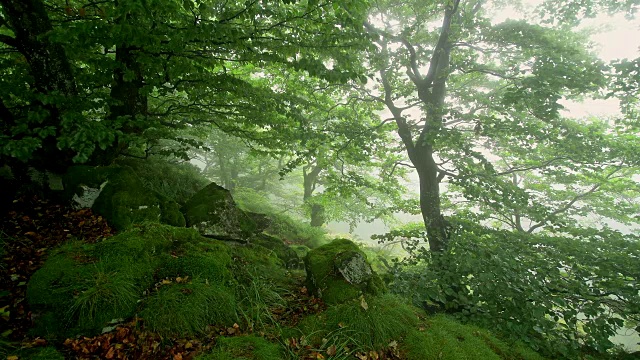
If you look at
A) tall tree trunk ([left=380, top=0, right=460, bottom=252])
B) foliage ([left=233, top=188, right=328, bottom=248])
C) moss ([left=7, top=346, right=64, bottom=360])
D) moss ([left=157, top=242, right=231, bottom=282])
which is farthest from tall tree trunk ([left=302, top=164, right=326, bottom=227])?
moss ([left=7, top=346, right=64, bottom=360])

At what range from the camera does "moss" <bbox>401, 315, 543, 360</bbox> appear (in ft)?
10.9

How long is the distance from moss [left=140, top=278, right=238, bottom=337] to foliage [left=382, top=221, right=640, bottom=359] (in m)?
2.97

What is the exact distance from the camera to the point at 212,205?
5527mm

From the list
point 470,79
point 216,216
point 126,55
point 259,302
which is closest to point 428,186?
point 470,79

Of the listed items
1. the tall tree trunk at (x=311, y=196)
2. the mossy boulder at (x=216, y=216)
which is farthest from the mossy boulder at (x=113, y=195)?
the tall tree trunk at (x=311, y=196)

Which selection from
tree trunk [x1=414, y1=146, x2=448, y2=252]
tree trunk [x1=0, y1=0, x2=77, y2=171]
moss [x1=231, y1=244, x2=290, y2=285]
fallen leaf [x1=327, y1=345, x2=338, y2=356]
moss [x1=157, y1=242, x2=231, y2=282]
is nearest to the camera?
fallen leaf [x1=327, y1=345, x2=338, y2=356]

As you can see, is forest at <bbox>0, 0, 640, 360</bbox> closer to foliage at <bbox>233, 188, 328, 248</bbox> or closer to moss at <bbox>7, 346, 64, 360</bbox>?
moss at <bbox>7, 346, 64, 360</bbox>

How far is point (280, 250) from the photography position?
245 inches

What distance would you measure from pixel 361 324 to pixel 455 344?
1.32m

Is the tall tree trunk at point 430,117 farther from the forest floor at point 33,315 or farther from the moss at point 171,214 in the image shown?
the moss at point 171,214

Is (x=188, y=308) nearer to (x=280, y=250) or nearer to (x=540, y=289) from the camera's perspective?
(x=280, y=250)

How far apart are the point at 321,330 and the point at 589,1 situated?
10.2 m

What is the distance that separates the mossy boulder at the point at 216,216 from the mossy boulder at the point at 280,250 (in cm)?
34

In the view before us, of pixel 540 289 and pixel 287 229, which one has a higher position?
pixel 540 289
